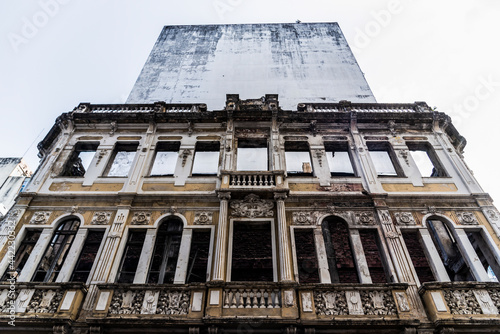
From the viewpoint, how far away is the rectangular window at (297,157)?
14.2 meters

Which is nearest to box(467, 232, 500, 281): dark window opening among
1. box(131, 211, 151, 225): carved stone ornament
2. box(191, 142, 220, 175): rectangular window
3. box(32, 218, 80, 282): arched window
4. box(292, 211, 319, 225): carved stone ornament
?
box(292, 211, 319, 225): carved stone ornament

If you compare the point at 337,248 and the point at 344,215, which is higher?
the point at 344,215

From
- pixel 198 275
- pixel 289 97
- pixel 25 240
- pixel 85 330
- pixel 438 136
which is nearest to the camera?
pixel 85 330

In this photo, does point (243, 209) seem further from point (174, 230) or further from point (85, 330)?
point (85, 330)

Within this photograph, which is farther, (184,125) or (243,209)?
(184,125)

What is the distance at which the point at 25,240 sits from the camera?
434 inches

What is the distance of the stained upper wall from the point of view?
19.1 meters

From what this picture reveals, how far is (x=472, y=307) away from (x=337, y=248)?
4.06 meters

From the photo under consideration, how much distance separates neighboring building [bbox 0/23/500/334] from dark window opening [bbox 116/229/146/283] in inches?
2.0

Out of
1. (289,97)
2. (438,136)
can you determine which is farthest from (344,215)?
(289,97)

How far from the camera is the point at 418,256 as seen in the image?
35.6ft

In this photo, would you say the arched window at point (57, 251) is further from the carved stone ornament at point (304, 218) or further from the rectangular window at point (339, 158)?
the rectangular window at point (339, 158)

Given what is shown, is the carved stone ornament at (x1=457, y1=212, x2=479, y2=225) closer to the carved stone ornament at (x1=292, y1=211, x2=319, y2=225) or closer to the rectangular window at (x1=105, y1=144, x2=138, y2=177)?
the carved stone ornament at (x1=292, y1=211, x2=319, y2=225)

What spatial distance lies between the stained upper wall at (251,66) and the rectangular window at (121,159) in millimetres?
5099
